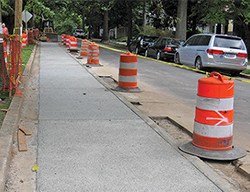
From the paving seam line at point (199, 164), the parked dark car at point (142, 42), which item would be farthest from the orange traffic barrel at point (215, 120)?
the parked dark car at point (142, 42)

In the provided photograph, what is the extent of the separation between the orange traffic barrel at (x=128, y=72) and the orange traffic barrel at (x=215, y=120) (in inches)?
203

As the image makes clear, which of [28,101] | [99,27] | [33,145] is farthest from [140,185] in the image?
[99,27]

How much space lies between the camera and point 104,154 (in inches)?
197

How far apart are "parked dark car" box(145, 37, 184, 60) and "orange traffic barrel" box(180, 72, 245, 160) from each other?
691 inches

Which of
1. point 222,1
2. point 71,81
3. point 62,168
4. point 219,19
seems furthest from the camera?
point 219,19

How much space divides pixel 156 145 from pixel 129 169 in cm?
109

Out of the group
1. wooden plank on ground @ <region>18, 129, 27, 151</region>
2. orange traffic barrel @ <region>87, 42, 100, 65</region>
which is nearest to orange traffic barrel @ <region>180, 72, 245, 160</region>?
wooden plank on ground @ <region>18, 129, 27, 151</region>

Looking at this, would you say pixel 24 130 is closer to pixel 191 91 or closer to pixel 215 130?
pixel 215 130

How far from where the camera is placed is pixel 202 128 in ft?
17.1

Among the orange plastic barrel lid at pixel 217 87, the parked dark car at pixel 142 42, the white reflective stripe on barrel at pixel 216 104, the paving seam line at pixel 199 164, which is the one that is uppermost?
the parked dark car at pixel 142 42

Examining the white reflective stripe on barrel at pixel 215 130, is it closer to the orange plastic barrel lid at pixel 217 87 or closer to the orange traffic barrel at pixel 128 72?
the orange plastic barrel lid at pixel 217 87

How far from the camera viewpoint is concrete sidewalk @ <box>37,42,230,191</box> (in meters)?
4.07

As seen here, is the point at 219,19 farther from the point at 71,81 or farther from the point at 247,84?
the point at 71,81

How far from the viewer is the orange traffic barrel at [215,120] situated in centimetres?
505
